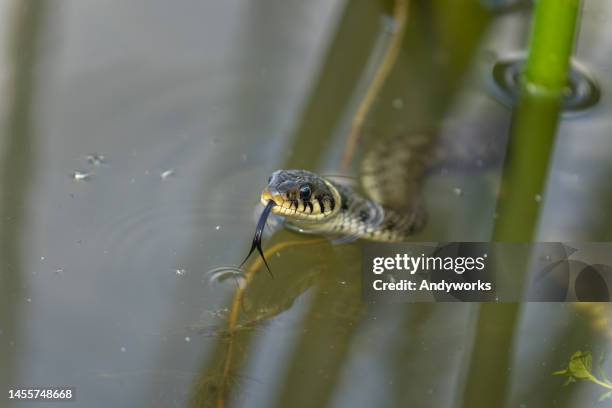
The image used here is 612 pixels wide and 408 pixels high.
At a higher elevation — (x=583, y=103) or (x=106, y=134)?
(x=583, y=103)

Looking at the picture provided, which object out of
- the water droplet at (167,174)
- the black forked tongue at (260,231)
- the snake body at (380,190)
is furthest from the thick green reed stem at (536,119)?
the water droplet at (167,174)

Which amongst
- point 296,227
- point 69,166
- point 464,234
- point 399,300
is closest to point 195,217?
point 296,227

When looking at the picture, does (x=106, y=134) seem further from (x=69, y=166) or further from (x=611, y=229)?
(x=611, y=229)

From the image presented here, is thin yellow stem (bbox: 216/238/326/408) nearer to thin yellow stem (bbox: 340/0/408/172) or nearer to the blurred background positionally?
the blurred background

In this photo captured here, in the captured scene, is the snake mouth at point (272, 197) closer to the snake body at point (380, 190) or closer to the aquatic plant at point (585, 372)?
the snake body at point (380, 190)

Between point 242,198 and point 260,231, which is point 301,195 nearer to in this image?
point 260,231

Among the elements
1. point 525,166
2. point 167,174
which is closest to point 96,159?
point 167,174

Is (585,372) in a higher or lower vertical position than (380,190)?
lower
